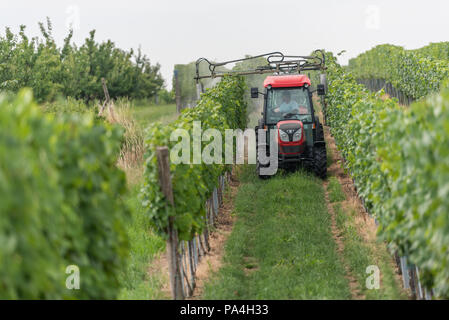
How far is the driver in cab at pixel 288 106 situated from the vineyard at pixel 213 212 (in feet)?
2.98

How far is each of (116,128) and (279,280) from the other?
327 centimetres

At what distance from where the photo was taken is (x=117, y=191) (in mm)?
4664

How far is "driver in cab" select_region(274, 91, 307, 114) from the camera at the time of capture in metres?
12.3

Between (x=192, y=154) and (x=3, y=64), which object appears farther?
(x=3, y=64)

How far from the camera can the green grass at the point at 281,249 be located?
675 centimetres

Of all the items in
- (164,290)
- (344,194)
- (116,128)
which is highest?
(116,128)

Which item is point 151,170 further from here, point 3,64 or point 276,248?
point 3,64

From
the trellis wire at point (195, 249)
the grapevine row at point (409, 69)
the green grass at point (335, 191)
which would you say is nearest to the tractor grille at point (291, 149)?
the green grass at point (335, 191)

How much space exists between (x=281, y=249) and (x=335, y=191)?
11.3ft

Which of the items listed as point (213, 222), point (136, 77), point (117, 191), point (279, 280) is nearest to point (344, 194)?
point (213, 222)

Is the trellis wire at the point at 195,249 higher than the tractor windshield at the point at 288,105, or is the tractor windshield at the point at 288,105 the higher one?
the tractor windshield at the point at 288,105

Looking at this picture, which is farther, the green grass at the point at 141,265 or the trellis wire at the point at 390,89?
the trellis wire at the point at 390,89

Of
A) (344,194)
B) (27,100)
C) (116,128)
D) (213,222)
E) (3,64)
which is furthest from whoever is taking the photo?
(3,64)

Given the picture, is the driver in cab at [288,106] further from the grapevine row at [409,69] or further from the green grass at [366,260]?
the grapevine row at [409,69]
